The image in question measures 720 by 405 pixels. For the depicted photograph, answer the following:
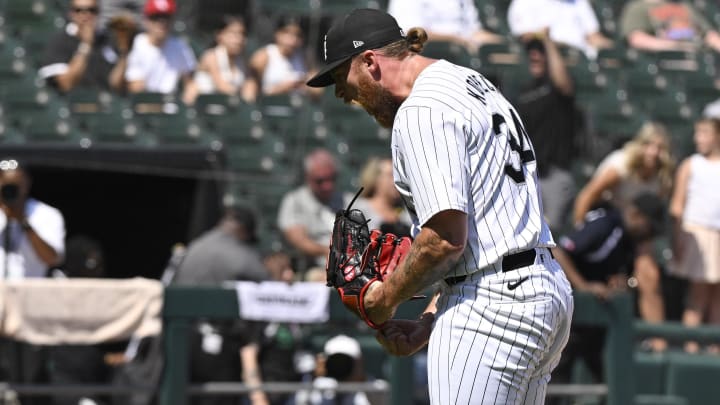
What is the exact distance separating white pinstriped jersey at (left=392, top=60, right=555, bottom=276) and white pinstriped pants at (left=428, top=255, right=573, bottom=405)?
8cm

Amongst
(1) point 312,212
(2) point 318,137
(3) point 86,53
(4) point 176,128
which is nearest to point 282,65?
(2) point 318,137

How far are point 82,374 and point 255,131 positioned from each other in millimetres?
3487

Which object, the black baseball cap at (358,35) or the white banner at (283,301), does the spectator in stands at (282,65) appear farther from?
the black baseball cap at (358,35)

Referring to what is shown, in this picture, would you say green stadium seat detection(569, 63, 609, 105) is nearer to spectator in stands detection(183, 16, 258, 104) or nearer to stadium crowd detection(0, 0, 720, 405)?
stadium crowd detection(0, 0, 720, 405)

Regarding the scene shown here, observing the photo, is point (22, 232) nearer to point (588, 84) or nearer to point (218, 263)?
point (218, 263)

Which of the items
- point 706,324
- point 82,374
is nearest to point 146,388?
point 82,374

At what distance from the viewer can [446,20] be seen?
995 cm

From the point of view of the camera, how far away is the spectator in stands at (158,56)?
908 centimetres

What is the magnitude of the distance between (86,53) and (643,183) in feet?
13.0

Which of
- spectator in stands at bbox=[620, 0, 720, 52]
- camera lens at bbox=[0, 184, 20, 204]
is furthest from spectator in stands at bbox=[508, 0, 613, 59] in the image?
camera lens at bbox=[0, 184, 20, 204]

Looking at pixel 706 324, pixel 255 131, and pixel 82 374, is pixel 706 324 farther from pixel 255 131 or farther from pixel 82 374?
pixel 82 374

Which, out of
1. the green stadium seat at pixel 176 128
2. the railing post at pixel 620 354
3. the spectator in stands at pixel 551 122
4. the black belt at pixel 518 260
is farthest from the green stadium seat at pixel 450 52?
the black belt at pixel 518 260

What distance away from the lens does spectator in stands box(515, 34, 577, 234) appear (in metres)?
8.21

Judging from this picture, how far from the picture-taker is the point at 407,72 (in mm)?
3471
